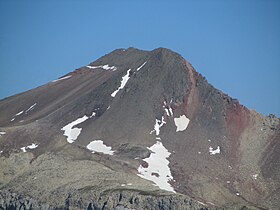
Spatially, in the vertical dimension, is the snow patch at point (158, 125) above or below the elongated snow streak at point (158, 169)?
above

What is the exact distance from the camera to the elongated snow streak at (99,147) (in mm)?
147625

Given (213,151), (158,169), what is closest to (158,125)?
(213,151)

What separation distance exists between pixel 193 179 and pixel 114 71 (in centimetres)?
5774

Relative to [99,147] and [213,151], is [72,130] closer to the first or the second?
[99,147]

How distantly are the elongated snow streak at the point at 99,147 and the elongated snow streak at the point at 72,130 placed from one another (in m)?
3.92

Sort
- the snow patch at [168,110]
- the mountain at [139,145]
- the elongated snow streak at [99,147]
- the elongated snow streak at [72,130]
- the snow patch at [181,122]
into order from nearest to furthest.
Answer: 1. the mountain at [139,145]
2. the elongated snow streak at [99,147]
3. the elongated snow streak at [72,130]
4. the snow patch at [181,122]
5. the snow patch at [168,110]

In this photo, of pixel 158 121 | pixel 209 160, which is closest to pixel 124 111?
pixel 158 121

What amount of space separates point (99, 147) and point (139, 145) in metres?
7.59

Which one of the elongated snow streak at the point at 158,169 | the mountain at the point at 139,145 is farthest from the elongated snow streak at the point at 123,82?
the elongated snow streak at the point at 158,169

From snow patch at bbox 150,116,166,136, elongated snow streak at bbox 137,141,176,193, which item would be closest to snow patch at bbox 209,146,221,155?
elongated snow streak at bbox 137,141,176,193

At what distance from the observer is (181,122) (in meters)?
162

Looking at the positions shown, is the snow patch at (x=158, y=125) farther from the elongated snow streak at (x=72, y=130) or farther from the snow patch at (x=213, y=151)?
the elongated snow streak at (x=72, y=130)

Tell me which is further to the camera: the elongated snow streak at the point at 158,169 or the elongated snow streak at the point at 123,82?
the elongated snow streak at the point at 123,82

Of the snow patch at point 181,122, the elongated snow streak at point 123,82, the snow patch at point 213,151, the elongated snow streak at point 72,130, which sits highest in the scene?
the elongated snow streak at point 123,82
